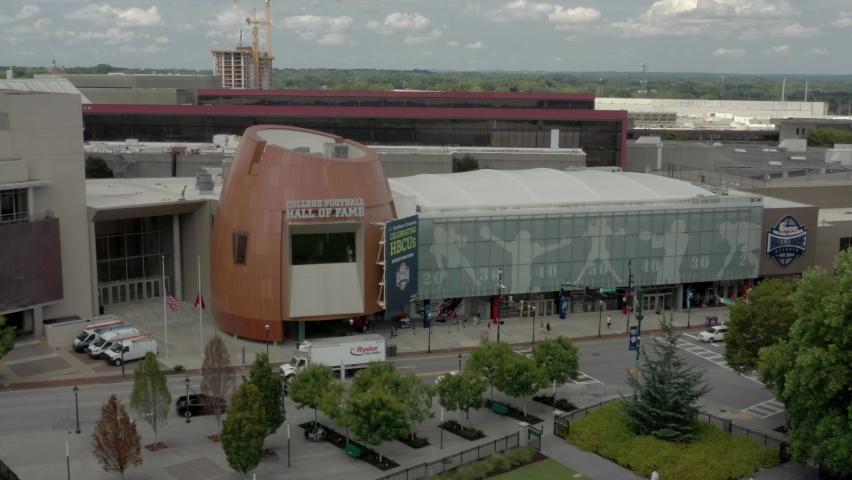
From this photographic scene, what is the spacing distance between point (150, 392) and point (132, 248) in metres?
32.1

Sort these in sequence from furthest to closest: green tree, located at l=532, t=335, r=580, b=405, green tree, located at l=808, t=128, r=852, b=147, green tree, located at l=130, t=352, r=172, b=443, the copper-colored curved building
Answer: green tree, located at l=808, t=128, r=852, b=147 < the copper-colored curved building < green tree, located at l=532, t=335, r=580, b=405 < green tree, located at l=130, t=352, r=172, b=443

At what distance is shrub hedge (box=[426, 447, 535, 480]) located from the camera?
147 feet

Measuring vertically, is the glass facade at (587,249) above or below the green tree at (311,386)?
above

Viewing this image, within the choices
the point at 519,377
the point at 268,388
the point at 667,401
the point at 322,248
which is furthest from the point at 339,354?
the point at 667,401

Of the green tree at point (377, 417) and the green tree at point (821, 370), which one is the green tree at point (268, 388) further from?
the green tree at point (821, 370)

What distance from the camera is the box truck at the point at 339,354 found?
57.8 meters

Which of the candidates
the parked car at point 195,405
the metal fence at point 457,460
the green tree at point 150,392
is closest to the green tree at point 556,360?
the metal fence at point 457,460

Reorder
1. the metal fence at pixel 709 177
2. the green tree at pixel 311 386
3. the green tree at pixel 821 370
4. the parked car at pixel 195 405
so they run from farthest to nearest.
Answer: the metal fence at pixel 709 177
the parked car at pixel 195 405
the green tree at pixel 311 386
the green tree at pixel 821 370

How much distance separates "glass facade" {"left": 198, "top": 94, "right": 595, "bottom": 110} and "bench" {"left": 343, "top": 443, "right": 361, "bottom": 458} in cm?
10769

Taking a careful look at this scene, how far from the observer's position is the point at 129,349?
61.2 metres

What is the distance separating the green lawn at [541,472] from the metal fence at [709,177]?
56444 mm

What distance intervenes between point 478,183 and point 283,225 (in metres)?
20.2

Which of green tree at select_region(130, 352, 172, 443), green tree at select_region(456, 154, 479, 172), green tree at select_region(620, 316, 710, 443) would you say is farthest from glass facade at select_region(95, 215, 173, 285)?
green tree at select_region(620, 316, 710, 443)

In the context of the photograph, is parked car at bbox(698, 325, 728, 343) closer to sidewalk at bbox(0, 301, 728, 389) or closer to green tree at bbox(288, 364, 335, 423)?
sidewalk at bbox(0, 301, 728, 389)
